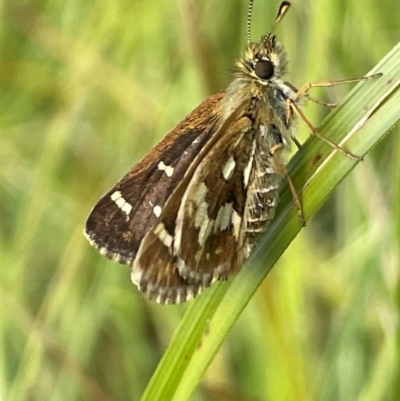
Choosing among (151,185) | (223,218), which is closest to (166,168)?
(151,185)

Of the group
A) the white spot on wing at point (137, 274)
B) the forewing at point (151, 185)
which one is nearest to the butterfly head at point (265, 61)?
the forewing at point (151, 185)

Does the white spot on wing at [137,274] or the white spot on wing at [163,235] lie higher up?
the white spot on wing at [163,235]

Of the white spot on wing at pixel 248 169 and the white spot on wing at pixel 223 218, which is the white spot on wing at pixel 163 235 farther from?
the white spot on wing at pixel 248 169

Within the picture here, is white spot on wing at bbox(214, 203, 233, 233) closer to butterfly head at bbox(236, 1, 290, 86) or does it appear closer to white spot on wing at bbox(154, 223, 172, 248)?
white spot on wing at bbox(154, 223, 172, 248)

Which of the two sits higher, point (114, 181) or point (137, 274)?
point (114, 181)

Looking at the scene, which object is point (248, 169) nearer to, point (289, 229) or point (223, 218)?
point (223, 218)

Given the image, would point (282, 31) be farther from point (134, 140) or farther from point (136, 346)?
point (136, 346)

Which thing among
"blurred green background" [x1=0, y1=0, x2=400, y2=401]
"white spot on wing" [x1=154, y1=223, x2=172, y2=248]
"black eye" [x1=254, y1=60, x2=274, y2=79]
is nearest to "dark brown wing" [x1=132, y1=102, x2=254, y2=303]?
"white spot on wing" [x1=154, y1=223, x2=172, y2=248]
